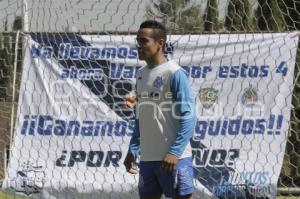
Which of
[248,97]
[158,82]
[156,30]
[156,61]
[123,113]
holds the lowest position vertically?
[123,113]

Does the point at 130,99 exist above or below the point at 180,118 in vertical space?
below

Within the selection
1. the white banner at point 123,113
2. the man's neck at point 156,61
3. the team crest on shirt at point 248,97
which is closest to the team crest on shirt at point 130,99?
the white banner at point 123,113

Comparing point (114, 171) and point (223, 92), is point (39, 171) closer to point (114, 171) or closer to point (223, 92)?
point (114, 171)

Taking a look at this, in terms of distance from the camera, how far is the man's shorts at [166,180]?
3418 mm

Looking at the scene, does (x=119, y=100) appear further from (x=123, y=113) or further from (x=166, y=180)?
(x=166, y=180)

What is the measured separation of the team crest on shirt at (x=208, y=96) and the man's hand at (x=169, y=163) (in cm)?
153

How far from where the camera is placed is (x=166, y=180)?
11.4 feet

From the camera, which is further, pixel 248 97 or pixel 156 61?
pixel 248 97

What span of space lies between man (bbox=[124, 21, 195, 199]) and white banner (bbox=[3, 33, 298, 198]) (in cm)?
133

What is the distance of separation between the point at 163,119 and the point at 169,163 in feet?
0.87

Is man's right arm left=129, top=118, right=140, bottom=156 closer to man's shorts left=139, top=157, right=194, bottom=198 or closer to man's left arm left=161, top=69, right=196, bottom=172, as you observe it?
man's shorts left=139, top=157, right=194, bottom=198

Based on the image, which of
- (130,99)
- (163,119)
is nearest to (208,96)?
(130,99)

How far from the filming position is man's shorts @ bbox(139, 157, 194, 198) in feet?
11.2

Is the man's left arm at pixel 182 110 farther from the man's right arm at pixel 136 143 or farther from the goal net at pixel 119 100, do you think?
the goal net at pixel 119 100
